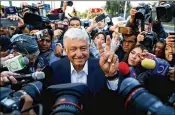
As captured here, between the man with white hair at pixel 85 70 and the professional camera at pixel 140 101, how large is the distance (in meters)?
0.29

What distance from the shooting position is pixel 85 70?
1795 millimetres

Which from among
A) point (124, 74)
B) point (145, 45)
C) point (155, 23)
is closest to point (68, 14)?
point (155, 23)

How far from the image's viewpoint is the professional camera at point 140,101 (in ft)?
3.45

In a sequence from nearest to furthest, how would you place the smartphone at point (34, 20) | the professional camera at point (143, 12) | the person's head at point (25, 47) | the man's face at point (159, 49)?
the person's head at point (25, 47) < the man's face at point (159, 49) < the professional camera at point (143, 12) < the smartphone at point (34, 20)

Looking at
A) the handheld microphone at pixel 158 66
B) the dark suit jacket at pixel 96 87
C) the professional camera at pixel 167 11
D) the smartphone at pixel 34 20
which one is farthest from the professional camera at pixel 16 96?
the smartphone at pixel 34 20

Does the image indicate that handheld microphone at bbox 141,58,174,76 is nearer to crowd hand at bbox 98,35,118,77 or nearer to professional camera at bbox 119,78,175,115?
crowd hand at bbox 98,35,118,77

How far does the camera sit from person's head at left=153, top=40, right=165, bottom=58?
242cm

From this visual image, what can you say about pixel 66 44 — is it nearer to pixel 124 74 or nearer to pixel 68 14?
pixel 124 74

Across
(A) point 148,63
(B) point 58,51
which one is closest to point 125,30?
(B) point 58,51

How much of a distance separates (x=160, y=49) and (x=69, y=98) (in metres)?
1.48

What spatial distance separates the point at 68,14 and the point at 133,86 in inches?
145

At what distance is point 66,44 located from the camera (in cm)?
180

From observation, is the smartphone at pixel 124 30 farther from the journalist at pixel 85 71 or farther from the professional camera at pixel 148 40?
the journalist at pixel 85 71

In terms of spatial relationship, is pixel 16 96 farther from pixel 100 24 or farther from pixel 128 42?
pixel 100 24
